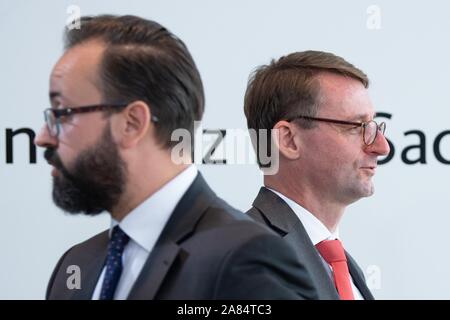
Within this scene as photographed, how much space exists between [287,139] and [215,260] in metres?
0.76

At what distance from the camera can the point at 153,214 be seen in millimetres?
1297

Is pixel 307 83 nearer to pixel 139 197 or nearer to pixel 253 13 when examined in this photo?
pixel 253 13

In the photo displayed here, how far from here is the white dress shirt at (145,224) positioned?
1.28 meters

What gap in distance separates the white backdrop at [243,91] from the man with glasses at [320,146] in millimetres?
399

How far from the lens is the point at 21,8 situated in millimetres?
2320

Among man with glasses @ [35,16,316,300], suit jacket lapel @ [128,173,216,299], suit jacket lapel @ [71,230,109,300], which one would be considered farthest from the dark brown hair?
suit jacket lapel @ [71,230,109,300]

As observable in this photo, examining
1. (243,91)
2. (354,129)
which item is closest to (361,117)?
(354,129)

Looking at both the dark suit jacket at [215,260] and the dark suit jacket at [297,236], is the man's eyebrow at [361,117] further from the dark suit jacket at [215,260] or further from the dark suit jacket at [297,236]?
the dark suit jacket at [215,260]

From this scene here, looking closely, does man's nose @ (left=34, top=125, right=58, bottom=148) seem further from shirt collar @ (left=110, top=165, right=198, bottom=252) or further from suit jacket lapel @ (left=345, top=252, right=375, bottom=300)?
suit jacket lapel @ (left=345, top=252, right=375, bottom=300)

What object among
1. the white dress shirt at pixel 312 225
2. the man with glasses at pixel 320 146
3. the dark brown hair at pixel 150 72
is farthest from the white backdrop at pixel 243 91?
the dark brown hair at pixel 150 72

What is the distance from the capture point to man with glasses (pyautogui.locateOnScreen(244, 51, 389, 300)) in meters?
1.79

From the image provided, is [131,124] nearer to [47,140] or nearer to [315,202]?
[47,140]
